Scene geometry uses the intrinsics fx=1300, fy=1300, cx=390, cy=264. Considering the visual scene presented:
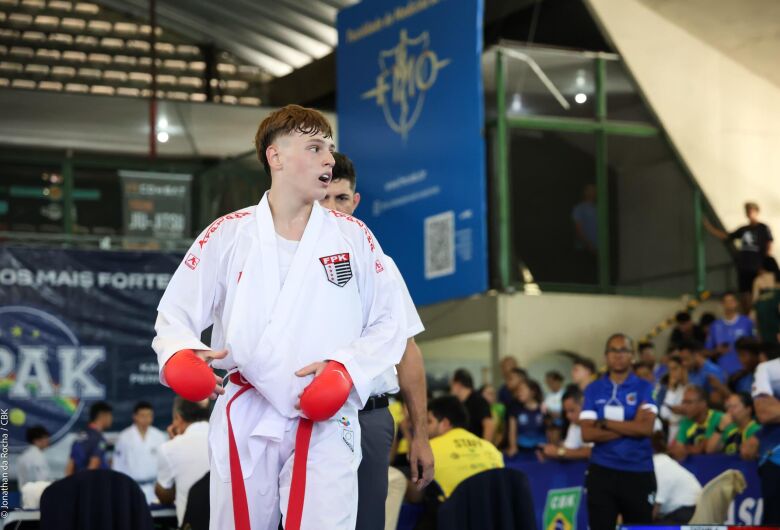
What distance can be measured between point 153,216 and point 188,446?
315 inches

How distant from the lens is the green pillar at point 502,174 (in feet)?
53.1

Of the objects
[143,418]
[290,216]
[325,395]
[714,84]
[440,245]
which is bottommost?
[143,418]

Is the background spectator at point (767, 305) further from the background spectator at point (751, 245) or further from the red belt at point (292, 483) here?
the red belt at point (292, 483)

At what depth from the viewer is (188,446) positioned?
7.21 meters

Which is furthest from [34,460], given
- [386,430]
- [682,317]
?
[386,430]

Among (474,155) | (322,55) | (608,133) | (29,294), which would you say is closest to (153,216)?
(29,294)

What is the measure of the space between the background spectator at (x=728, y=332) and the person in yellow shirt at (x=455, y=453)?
637 centimetres

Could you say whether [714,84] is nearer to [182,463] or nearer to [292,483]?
[182,463]

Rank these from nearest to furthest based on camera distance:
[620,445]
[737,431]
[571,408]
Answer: [620,445] < [737,431] < [571,408]

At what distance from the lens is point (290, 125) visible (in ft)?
12.5

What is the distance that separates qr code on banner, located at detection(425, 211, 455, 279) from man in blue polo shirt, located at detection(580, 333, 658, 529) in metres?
6.37

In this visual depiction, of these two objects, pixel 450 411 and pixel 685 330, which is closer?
pixel 450 411

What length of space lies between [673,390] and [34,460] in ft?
19.4

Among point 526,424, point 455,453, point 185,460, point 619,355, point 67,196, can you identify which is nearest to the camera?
point 185,460
